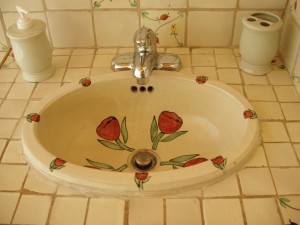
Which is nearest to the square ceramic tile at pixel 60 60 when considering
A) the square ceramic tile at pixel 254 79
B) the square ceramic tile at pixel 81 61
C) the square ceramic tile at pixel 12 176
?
the square ceramic tile at pixel 81 61

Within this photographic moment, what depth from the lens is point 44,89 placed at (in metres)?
0.81

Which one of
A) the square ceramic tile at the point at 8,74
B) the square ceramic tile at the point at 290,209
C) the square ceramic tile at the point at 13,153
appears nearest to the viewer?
the square ceramic tile at the point at 290,209

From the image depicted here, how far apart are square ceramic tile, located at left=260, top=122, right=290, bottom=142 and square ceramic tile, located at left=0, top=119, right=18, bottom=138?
1.64 feet

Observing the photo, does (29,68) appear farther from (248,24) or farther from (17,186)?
(248,24)

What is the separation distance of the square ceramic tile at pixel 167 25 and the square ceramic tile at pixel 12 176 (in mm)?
484

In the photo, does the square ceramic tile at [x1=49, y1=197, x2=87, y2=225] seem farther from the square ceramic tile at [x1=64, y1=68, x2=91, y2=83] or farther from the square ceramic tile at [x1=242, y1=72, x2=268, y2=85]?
the square ceramic tile at [x1=242, y1=72, x2=268, y2=85]

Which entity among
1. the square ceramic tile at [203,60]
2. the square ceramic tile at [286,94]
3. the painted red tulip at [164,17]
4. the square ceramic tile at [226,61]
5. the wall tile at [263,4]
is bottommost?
the square ceramic tile at [286,94]

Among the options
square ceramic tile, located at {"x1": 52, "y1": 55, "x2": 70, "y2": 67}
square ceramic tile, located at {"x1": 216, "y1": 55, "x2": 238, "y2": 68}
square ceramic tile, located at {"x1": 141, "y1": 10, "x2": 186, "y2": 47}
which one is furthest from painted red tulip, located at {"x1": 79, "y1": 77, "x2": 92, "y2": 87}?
square ceramic tile, located at {"x1": 216, "y1": 55, "x2": 238, "y2": 68}

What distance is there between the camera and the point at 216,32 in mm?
903

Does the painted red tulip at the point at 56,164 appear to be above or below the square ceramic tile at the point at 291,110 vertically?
above

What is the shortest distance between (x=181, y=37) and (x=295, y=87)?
0.31 m

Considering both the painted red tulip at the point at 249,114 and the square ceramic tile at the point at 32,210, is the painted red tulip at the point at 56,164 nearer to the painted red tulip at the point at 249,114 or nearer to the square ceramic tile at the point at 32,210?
the square ceramic tile at the point at 32,210

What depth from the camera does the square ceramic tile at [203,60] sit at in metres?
0.87

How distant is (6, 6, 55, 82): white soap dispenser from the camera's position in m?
0.76
